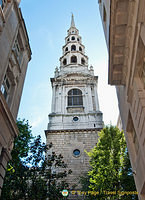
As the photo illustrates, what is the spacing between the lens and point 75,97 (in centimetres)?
3569

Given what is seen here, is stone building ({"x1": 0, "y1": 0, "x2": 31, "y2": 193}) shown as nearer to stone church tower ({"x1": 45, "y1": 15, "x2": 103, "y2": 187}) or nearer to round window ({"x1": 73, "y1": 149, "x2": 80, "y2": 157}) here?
stone church tower ({"x1": 45, "y1": 15, "x2": 103, "y2": 187})

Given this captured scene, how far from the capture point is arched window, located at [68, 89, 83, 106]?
34.6m

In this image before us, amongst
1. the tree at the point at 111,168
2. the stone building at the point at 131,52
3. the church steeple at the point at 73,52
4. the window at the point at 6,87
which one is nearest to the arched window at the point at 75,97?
the church steeple at the point at 73,52

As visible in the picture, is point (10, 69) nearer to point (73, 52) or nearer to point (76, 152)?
point (76, 152)

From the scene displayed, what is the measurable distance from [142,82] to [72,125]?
23263 millimetres

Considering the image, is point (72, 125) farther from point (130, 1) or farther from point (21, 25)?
point (130, 1)

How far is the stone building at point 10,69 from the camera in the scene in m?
9.40

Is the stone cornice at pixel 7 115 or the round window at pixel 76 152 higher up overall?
the round window at pixel 76 152

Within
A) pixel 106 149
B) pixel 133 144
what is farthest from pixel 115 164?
pixel 133 144

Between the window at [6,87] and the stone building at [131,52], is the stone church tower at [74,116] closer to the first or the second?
the window at [6,87]

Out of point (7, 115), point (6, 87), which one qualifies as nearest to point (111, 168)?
point (7, 115)

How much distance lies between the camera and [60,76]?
39.5 m

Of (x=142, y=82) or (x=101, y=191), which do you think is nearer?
(x=142, y=82)

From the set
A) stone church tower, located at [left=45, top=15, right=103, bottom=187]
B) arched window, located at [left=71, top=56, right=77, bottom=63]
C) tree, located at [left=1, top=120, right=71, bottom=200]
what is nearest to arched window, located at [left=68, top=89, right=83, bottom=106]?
stone church tower, located at [left=45, top=15, right=103, bottom=187]
